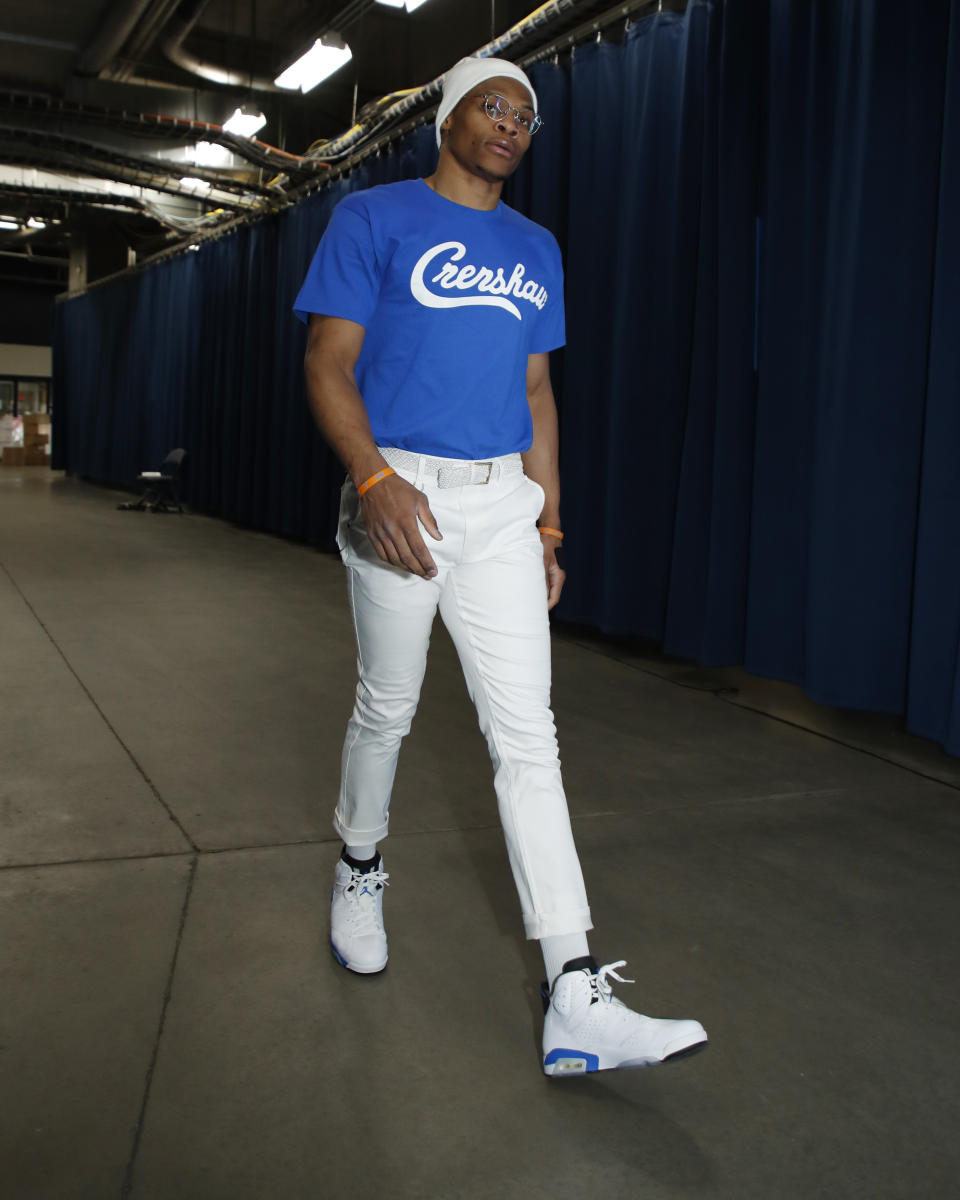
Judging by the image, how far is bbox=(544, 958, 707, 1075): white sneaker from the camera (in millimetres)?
1345

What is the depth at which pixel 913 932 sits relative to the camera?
1.90 meters

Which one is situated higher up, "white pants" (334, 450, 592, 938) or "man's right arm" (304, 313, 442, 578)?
"man's right arm" (304, 313, 442, 578)

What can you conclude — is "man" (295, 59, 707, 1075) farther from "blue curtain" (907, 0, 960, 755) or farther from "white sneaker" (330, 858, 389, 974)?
"blue curtain" (907, 0, 960, 755)

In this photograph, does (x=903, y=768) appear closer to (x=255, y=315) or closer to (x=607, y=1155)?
(x=607, y=1155)

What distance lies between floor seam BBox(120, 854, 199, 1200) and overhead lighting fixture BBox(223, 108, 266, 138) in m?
7.18

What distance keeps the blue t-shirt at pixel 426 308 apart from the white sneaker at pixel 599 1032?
729mm

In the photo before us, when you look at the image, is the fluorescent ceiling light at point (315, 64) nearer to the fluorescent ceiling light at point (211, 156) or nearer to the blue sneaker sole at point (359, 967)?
the fluorescent ceiling light at point (211, 156)

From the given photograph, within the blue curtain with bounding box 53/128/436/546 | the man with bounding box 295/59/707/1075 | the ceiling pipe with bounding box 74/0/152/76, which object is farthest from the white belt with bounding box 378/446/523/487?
the ceiling pipe with bounding box 74/0/152/76

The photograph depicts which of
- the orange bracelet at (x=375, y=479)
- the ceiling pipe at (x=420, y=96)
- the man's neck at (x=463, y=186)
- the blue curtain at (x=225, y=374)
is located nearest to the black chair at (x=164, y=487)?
the blue curtain at (x=225, y=374)

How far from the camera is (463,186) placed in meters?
1.54

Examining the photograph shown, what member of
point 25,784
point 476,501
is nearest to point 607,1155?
point 476,501

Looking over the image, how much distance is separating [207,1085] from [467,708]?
2.08 metres

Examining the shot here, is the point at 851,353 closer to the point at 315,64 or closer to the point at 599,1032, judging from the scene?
the point at 599,1032

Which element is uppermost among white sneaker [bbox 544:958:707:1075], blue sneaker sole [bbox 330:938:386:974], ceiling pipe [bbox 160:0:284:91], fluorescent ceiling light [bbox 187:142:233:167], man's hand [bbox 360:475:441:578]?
ceiling pipe [bbox 160:0:284:91]
